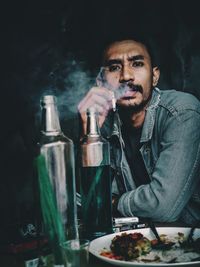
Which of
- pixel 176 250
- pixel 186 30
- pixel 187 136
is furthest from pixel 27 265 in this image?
pixel 186 30

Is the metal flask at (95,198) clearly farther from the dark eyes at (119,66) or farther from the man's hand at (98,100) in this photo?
the dark eyes at (119,66)

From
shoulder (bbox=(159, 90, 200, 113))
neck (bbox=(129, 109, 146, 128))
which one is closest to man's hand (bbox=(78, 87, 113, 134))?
neck (bbox=(129, 109, 146, 128))

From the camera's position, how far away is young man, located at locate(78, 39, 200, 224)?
6.71 ft

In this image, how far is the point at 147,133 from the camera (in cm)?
241

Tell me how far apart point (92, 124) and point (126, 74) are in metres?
1.12

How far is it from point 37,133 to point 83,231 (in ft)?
4.43

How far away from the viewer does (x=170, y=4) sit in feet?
8.04

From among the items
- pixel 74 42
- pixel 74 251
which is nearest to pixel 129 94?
pixel 74 42

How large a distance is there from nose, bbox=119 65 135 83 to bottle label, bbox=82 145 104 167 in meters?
1.02

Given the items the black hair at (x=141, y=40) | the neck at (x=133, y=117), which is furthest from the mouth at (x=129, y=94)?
the black hair at (x=141, y=40)

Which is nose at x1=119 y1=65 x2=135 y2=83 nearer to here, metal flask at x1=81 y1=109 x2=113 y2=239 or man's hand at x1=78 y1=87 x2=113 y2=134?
man's hand at x1=78 y1=87 x2=113 y2=134

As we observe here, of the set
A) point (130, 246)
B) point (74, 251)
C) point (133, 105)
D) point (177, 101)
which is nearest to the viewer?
point (74, 251)

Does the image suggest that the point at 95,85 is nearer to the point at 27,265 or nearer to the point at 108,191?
the point at 108,191

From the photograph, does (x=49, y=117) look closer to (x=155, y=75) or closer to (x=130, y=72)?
(x=130, y=72)
